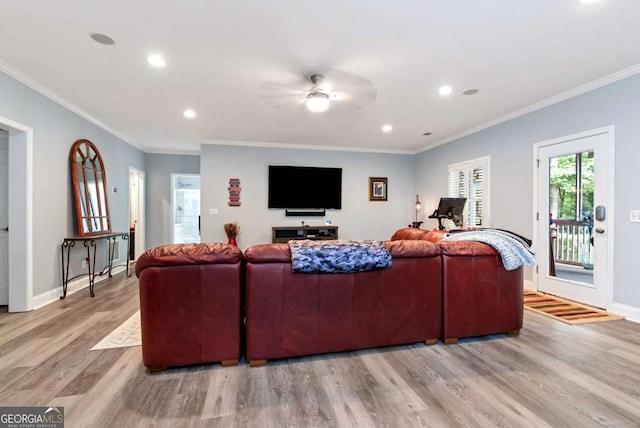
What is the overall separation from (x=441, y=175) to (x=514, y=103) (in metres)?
2.13

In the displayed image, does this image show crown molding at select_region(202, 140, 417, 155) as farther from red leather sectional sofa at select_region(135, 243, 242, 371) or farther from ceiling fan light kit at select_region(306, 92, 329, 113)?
red leather sectional sofa at select_region(135, 243, 242, 371)

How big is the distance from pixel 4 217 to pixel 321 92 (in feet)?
12.2

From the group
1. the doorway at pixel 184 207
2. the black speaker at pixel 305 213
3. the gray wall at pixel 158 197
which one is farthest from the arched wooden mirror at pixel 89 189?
the black speaker at pixel 305 213

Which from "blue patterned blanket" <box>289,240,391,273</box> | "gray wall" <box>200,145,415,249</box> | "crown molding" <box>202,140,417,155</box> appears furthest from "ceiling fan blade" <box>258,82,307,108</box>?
"gray wall" <box>200,145,415,249</box>

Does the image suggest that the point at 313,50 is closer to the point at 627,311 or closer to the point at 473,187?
the point at 473,187

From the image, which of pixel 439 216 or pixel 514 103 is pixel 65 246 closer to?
pixel 439 216

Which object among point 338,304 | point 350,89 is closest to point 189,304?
point 338,304

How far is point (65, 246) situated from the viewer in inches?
148

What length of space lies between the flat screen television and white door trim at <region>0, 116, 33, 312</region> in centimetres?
358

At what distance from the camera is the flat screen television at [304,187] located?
6.10 meters

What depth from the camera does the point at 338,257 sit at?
7.06 ft

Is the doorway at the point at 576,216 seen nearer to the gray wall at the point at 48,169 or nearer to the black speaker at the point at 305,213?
the black speaker at the point at 305,213

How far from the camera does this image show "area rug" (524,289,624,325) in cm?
302

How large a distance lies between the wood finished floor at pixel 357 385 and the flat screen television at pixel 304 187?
3.96 meters
